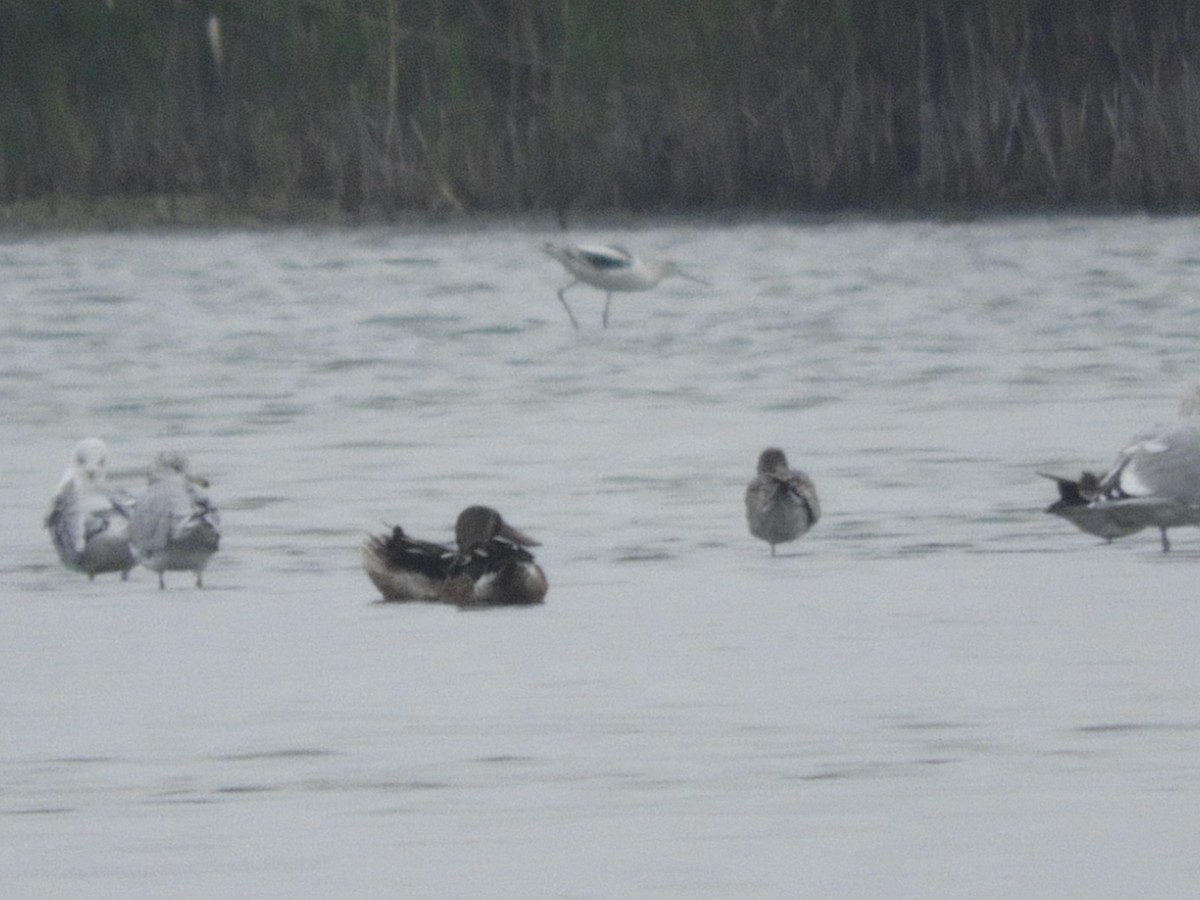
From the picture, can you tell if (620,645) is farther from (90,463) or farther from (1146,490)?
(90,463)

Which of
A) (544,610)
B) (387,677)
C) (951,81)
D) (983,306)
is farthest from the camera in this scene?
(951,81)

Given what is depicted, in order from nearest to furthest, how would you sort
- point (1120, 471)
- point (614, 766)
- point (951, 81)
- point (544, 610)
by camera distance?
point (614, 766)
point (544, 610)
point (1120, 471)
point (951, 81)

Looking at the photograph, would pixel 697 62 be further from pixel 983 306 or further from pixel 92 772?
pixel 92 772

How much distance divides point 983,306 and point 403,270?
211 inches

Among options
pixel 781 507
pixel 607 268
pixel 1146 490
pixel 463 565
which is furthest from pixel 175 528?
pixel 607 268

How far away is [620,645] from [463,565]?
96 centimetres

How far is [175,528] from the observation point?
28.3 ft

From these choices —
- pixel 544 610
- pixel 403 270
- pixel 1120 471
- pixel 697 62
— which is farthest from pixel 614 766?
pixel 697 62

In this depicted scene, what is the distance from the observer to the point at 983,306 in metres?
19.8

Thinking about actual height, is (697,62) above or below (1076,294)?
above

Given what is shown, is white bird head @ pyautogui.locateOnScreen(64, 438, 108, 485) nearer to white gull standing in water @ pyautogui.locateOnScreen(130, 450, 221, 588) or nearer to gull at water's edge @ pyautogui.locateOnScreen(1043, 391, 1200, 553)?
white gull standing in water @ pyautogui.locateOnScreen(130, 450, 221, 588)

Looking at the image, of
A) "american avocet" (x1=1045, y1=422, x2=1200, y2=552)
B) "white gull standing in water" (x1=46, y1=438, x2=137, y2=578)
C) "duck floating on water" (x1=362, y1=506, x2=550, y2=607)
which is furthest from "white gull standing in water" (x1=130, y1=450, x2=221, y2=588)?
"american avocet" (x1=1045, y1=422, x2=1200, y2=552)

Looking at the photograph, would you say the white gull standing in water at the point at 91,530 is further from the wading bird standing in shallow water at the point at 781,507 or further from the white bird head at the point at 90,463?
the wading bird standing in shallow water at the point at 781,507

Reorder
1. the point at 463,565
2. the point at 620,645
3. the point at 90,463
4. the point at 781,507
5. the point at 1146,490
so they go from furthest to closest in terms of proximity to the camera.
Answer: the point at 90,463 → the point at 781,507 → the point at 1146,490 → the point at 463,565 → the point at 620,645
